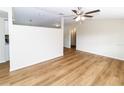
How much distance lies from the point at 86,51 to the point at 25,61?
553 centimetres

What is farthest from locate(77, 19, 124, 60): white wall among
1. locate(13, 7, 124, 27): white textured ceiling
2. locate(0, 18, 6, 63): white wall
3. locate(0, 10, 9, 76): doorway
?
locate(0, 18, 6, 63): white wall

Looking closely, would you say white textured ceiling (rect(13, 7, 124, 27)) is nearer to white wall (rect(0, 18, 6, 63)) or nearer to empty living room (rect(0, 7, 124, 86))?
empty living room (rect(0, 7, 124, 86))

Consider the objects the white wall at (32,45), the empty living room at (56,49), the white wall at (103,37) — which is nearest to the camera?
the empty living room at (56,49)

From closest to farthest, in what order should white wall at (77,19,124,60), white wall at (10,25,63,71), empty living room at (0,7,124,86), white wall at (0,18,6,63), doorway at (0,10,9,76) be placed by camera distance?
empty living room at (0,7,124,86) < white wall at (10,25,63,71) < doorway at (0,10,9,76) < white wall at (0,18,6,63) < white wall at (77,19,124,60)

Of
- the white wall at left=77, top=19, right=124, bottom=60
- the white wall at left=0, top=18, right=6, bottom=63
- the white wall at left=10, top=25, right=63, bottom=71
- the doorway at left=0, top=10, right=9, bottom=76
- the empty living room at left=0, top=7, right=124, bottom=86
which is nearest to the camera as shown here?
the empty living room at left=0, top=7, right=124, bottom=86

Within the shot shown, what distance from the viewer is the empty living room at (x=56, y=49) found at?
3.75 meters

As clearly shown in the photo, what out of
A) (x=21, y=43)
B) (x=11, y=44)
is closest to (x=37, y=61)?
(x=21, y=43)

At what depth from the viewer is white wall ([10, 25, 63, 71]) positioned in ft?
14.3

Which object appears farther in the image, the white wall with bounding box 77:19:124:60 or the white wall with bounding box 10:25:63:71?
the white wall with bounding box 77:19:124:60

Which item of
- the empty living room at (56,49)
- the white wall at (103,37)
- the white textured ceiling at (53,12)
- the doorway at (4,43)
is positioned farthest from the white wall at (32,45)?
the white wall at (103,37)

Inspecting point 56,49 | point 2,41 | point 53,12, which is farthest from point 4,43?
point 56,49

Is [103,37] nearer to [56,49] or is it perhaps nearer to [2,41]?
[56,49]

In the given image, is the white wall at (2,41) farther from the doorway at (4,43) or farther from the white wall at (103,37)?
the white wall at (103,37)

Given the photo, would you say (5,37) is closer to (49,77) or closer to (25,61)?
(25,61)
